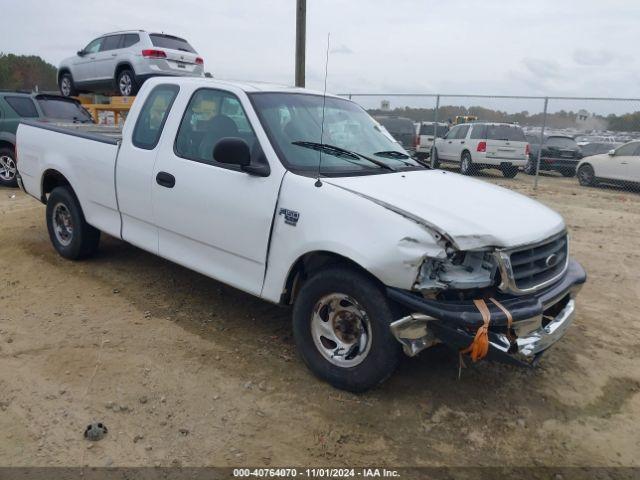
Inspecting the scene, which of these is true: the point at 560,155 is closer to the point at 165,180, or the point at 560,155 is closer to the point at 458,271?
the point at 165,180

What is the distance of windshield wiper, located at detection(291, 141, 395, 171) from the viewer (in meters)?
3.88

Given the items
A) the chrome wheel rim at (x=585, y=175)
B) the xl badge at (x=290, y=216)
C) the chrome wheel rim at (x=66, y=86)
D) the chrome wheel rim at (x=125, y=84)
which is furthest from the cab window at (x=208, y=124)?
the chrome wheel rim at (x=585, y=175)

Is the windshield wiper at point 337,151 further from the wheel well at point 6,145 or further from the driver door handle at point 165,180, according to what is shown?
the wheel well at point 6,145

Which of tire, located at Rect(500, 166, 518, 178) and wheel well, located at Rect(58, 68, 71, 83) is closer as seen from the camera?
wheel well, located at Rect(58, 68, 71, 83)

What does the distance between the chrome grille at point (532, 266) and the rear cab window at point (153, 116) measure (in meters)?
3.00

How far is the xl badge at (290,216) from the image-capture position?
3.44m

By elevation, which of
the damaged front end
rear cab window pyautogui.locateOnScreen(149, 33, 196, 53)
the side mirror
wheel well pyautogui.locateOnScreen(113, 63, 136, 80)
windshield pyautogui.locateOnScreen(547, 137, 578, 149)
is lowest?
the damaged front end

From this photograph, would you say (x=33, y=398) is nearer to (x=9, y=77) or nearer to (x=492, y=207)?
(x=492, y=207)

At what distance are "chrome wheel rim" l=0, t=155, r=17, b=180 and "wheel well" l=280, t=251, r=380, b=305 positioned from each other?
29.7 feet

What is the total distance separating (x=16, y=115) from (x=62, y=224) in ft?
19.4

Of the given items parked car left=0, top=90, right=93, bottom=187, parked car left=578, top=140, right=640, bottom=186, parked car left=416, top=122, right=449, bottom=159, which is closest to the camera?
parked car left=0, top=90, right=93, bottom=187

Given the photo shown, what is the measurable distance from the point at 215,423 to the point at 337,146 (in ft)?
7.03

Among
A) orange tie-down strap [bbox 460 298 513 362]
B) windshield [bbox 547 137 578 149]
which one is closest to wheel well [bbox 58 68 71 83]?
orange tie-down strap [bbox 460 298 513 362]

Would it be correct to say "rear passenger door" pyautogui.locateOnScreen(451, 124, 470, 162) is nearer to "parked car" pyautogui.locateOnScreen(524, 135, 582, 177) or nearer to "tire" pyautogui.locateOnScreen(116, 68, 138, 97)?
"parked car" pyautogui.locateOnScreen(524, 135, 582, 177)
